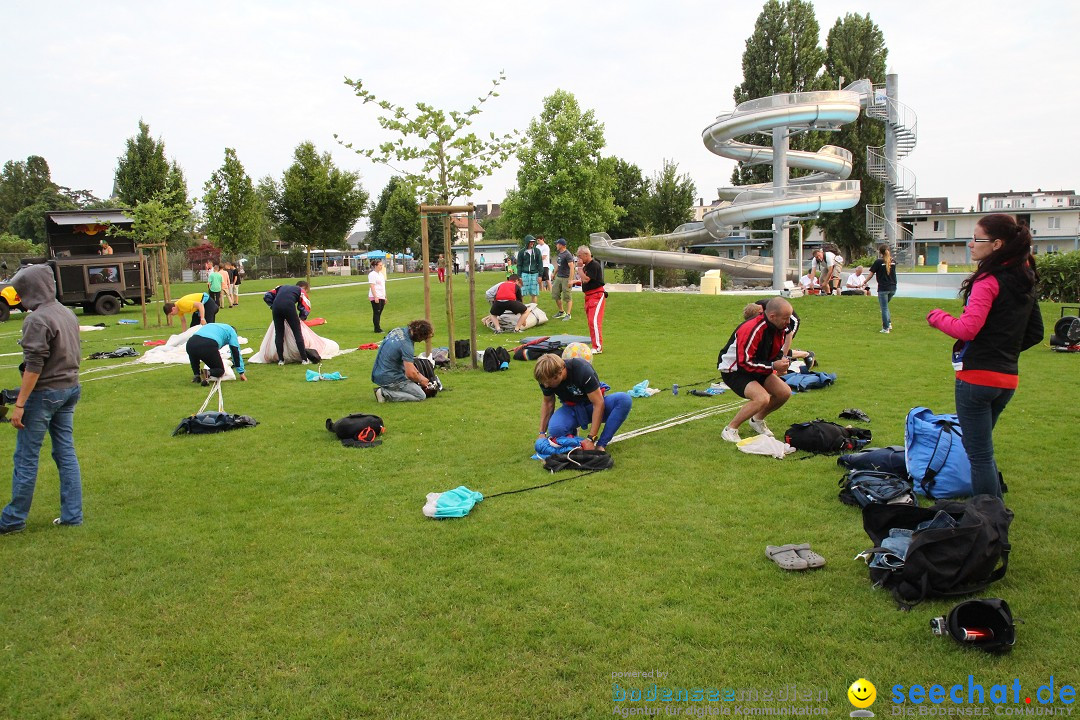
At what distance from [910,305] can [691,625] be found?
17.4m

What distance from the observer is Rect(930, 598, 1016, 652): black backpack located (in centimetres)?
349

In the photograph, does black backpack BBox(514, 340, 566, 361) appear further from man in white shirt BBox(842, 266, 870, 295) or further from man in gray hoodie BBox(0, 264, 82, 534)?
man in white shirt BBox(842, 266, 870, 295)

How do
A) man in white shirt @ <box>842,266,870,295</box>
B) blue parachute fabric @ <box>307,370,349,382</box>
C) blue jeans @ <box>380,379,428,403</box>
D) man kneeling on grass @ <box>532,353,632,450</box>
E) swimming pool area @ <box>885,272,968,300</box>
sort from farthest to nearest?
swimming pool area @ <box>885,272,968,300</box> → man in white shirt @ <box>842,266,870,295</box> → blue parachute fabric @ <box>307,370,349,382</box> → blue jeans @ <box>380,379,428,403</box> → man kneeling on grass @ <box>532,353,632,450</box>

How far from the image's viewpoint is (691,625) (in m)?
3.91

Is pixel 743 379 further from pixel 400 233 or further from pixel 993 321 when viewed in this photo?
pixel 400 233

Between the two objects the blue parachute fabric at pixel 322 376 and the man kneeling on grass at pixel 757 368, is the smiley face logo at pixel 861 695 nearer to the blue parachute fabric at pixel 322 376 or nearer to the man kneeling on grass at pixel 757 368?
the man kneeling on grass at pixel 757 368

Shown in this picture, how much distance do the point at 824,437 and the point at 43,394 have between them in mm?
6595

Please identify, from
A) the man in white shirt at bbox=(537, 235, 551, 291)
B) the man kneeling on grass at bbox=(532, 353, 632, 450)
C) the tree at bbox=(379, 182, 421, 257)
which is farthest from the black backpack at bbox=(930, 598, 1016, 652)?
the tree at bbox=(379, 182, 421, 257)

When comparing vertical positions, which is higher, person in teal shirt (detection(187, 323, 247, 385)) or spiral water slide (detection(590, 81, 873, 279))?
spiral water slide (detection(590, 81, 873, 279))

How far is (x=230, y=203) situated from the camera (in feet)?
127

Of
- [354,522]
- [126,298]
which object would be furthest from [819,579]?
[126,298]

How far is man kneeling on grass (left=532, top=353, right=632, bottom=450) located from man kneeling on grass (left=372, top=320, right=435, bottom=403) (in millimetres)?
3203

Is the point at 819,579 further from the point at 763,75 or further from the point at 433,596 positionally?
the point at 763,75

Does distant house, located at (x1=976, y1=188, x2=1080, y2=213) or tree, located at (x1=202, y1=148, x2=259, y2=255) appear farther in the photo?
distant house, located at (x1=976, y1=188, x2=1080, y2=213)
